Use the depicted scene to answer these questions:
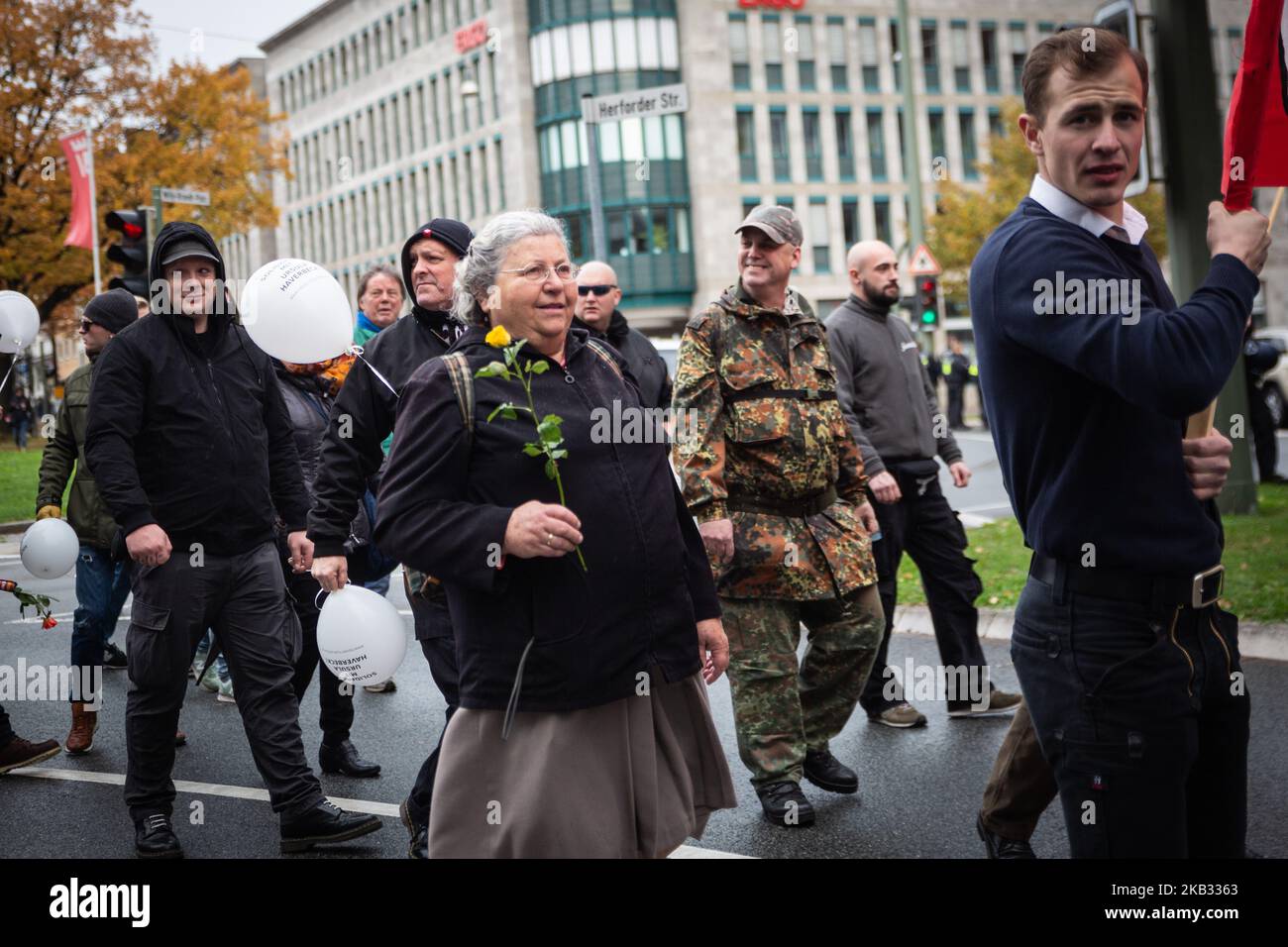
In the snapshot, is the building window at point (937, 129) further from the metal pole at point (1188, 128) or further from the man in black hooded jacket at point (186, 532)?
the man in black hooded jacket at point (186, 532)

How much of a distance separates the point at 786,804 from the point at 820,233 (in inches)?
2148

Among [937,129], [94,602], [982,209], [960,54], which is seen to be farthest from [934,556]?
[960,54]

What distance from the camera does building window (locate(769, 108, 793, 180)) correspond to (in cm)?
5783

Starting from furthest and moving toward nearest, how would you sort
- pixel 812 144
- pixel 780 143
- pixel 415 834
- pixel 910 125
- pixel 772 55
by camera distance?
1. pixel 812 144
2. pixel 780 143
3. pixel 772 55
4. pixel 910 125
5. pixel 415 834

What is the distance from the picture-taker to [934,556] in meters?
6.99

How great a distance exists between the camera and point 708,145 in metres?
55.8

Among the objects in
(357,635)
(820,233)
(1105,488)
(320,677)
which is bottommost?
(320,677)

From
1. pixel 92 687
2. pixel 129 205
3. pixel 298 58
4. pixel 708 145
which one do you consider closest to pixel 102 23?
pixel 129 205

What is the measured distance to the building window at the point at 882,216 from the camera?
196 ft

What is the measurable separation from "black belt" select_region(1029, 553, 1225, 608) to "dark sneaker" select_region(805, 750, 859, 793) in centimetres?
311

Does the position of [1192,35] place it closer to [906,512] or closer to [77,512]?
[906,512]

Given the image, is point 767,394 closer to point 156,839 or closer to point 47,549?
point 156,839

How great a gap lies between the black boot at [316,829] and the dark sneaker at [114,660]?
14.3ft

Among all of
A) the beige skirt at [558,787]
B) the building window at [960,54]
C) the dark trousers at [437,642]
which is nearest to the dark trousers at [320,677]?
the dark trousers at [437,642]
